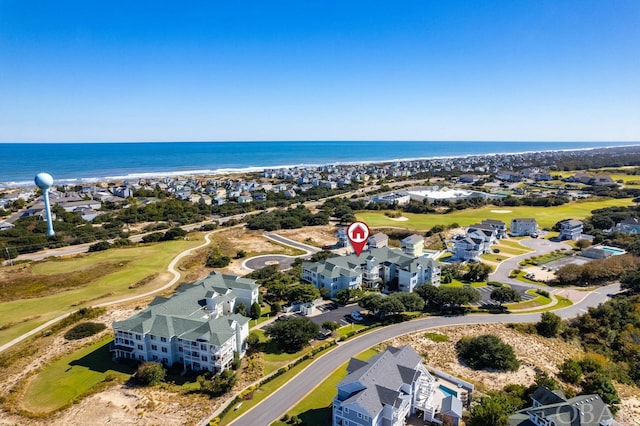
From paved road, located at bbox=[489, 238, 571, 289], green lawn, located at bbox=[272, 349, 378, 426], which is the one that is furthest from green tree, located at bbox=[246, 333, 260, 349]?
paved road, located at bbox=[489, 238, 571, 289]

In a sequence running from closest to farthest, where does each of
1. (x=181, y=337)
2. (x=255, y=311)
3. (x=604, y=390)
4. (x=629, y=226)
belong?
(x=604, y=390)
(x=181, y=337)
(x=255, y=311)
(x=629, y=226)

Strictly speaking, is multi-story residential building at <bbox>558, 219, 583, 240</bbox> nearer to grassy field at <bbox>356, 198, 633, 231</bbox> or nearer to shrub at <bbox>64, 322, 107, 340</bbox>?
grassy field at <bbox>356, 198, 633, 231</bbox>

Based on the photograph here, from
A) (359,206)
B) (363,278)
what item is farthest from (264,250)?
(359,206)

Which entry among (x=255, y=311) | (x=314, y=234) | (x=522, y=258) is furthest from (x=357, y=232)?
(x=314, y=234)

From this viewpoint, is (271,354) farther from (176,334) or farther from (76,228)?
(76,228)

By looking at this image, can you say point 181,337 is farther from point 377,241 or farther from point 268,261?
point 377,241
